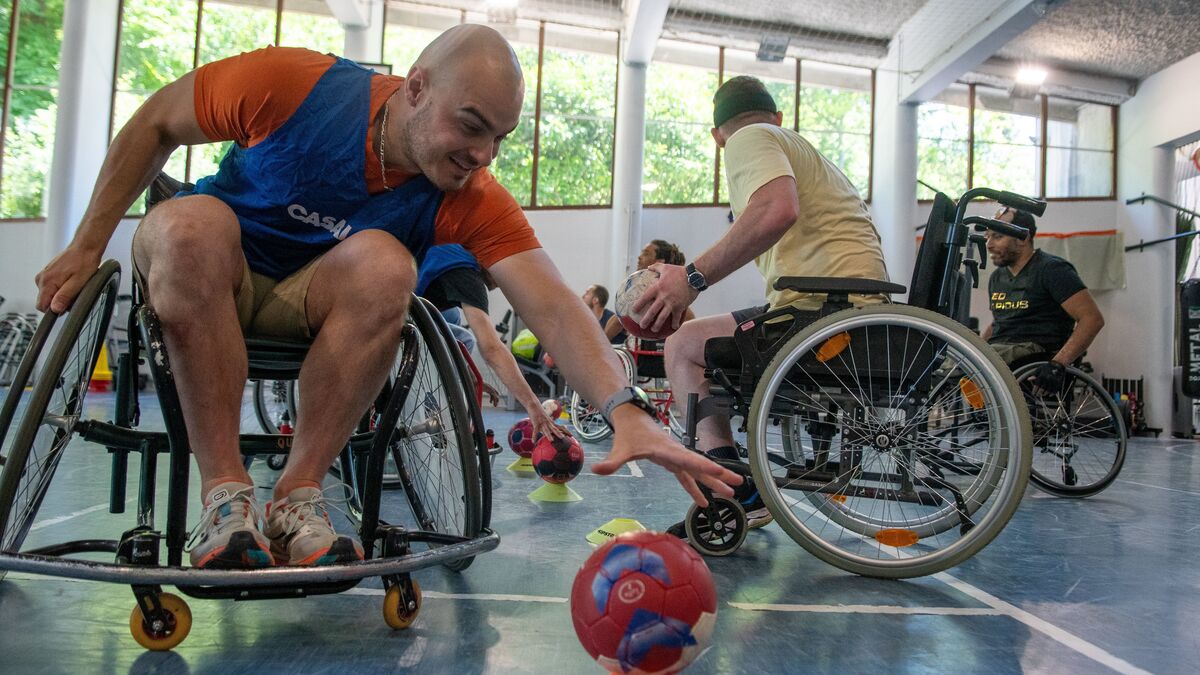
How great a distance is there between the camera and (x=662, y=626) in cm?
91

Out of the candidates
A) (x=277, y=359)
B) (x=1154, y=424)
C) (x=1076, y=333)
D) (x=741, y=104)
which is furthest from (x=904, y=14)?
(x=277, y=359)

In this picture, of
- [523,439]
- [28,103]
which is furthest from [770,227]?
[28,103]

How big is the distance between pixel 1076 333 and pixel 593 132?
7.64m

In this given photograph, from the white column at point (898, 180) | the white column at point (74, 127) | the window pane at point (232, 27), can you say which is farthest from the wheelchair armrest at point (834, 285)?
the window pane at point (232, 27)

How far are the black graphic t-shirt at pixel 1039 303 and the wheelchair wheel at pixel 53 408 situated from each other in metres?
3.85

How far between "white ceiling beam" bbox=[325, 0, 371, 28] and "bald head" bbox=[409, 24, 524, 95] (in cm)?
922

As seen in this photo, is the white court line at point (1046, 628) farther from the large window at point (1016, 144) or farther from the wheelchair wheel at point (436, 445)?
the large window at point (1016, 144)

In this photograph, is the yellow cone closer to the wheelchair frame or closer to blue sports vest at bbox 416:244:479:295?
the wheelchair frame

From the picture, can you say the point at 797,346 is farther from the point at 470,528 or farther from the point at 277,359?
the point at 277,359

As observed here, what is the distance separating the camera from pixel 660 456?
37.6 inches

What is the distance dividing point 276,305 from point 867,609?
1.22m

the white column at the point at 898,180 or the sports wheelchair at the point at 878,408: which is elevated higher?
the white column at the point at 898,180

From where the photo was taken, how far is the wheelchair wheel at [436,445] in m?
1.35

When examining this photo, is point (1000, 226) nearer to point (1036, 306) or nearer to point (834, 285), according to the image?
point (834, 285)
